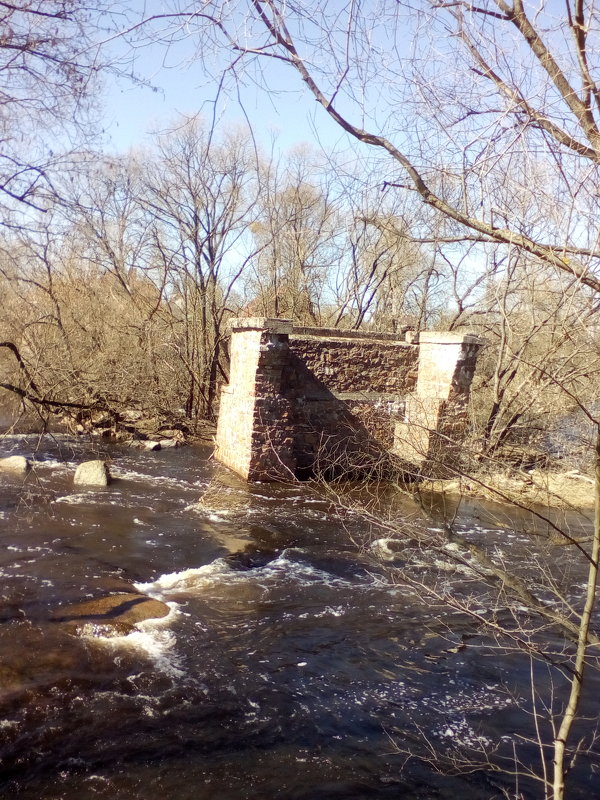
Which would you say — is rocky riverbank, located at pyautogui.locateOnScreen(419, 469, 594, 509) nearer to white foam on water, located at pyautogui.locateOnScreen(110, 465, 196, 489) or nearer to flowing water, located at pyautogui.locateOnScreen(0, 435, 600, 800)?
flowing water, located at pyautogui.locateOnScreen(0, 435, 600, 800)

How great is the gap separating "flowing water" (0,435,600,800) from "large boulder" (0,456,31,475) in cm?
220

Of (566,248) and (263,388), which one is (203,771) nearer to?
(566,248)

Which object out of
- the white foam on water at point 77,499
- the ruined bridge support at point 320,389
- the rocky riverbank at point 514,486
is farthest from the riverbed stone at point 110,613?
the ruined bridge support at point 320,389

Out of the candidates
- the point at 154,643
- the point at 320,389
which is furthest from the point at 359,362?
the point at 154,643

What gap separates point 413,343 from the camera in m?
13.8

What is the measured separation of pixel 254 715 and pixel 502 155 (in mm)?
4199

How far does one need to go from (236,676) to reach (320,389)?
7.89 meters

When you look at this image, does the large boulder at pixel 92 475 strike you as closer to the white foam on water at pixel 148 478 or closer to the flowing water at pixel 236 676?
the white foam on water at pixel 148 478

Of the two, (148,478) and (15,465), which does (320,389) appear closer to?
(148,478)

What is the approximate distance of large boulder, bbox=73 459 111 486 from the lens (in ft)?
37.0

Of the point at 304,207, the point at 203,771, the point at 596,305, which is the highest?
the point at 304,207

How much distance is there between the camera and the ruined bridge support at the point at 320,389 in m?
11.9

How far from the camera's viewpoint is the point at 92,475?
37.2 ft

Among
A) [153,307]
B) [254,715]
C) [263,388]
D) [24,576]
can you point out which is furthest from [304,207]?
[254,715]
